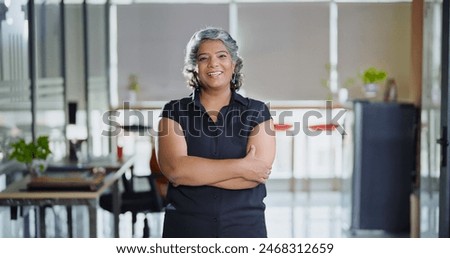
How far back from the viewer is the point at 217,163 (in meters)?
1.84

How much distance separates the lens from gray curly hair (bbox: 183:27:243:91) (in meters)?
1.84

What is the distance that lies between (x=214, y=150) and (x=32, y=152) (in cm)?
132

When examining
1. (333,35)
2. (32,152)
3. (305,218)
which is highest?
(333,35)

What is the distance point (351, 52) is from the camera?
6023mm

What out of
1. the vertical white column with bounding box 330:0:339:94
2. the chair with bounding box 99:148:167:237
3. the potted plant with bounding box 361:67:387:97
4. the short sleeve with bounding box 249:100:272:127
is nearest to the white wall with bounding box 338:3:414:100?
the vertical white column with bounding box 330:0:339:94

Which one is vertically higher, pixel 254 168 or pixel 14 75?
pixel 14 75

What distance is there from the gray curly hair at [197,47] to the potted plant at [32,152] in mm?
1239

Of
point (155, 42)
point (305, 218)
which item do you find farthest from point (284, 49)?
point (305, 218)

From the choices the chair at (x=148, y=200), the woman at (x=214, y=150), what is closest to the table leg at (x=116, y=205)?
the chair at (x=148, y=200)

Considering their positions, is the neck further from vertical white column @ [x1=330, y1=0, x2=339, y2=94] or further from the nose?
vertical white column @ [x1=330, y1=0, x2=339, y2=94]

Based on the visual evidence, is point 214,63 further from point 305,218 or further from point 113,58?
point 113,58

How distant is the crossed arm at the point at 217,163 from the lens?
1821 millimetres
